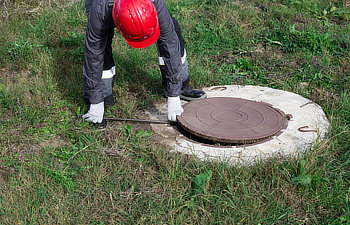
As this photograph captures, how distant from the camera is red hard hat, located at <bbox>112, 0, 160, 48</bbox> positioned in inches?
104

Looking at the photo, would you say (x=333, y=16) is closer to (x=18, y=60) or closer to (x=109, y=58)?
(x=109, y=58)

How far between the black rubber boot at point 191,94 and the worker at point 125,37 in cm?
57

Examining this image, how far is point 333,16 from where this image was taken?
5.79 metres

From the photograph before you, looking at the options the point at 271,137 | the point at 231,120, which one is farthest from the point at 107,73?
the point at 271,137

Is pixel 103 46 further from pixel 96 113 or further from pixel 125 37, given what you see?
pixel 96 113

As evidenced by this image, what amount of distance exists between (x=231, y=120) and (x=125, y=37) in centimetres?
113

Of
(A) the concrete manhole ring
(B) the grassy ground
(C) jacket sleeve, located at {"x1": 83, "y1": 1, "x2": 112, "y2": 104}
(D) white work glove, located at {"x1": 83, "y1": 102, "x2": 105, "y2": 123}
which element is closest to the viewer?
(B) the grassy ground

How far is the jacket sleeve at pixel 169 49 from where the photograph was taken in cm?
301

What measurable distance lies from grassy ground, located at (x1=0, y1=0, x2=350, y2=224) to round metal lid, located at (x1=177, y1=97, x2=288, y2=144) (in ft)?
1.07

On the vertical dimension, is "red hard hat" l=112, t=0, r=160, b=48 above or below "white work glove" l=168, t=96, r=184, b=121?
above

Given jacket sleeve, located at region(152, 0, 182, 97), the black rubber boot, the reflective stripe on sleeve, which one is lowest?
the black rubber boot

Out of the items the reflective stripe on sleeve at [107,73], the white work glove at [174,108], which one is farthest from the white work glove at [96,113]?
the white work glove at [174,108]

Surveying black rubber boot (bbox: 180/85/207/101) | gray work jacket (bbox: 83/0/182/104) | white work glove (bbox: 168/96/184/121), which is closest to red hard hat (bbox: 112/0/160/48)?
gray work jacket (bbox: 83/0/182/104)

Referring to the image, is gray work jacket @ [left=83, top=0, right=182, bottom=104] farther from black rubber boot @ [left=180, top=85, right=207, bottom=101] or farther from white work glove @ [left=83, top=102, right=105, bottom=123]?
black rubber boot @ [left=180, top=85, right=207, bottom=101]
